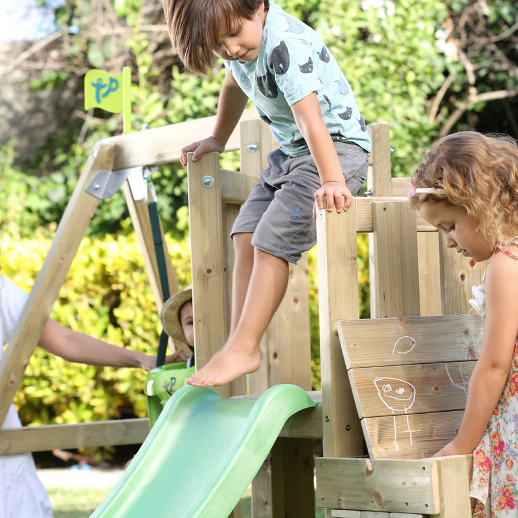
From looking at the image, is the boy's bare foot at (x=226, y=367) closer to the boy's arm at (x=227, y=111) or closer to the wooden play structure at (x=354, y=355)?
the wooden play structure at (x=354, y=355)

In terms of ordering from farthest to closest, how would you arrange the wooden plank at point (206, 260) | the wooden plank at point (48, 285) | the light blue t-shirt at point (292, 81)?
the wooden plank at point (48, 285)
the wooden plank at point (206, 260)
the light blue t-shirt at point (292, 81)

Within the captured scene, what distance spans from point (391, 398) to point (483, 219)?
58cm

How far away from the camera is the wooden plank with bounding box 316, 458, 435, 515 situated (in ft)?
6.72

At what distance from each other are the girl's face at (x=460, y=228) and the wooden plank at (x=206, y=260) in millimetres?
943

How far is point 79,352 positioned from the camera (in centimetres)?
352

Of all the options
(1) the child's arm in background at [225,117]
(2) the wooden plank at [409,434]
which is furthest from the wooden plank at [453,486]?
(1) the child's arm in background at [225,117]

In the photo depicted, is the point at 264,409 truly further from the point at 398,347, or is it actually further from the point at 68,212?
the point at 68,212

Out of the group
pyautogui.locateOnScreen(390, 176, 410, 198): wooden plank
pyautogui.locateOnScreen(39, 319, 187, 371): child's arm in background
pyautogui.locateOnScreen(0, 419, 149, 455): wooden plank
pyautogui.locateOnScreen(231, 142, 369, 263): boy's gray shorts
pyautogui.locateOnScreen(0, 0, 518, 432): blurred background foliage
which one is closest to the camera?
pyautogui.locateOnScreen(231, 142, 369, 263): boy's gray shorts

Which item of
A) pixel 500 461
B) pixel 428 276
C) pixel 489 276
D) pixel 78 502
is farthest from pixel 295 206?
pixel 78 502

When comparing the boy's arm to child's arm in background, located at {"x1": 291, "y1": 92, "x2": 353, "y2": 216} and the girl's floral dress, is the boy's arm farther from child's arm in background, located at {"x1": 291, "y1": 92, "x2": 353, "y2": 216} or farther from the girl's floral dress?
the girl's floral dress

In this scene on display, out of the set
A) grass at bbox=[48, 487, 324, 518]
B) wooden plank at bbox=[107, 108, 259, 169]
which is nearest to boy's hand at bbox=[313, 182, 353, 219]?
wooden plank at bbox=[107, 108, 259, 169]

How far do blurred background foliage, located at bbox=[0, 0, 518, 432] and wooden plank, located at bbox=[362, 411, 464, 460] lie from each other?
351 centimetres

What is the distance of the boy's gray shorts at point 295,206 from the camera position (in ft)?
8.61

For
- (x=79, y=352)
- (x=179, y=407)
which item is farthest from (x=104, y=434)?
(x=179, y=407)
